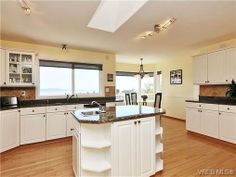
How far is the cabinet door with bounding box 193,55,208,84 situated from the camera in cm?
411

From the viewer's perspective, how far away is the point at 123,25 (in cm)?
281

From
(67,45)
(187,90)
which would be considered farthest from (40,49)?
(187,90)

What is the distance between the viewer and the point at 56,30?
3.07 meters

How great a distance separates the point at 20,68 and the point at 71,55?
1.37 m

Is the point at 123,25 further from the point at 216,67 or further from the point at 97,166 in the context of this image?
the point at 216,67

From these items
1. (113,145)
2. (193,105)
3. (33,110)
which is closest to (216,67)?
(193,105)

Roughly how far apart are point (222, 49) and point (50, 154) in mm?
4431

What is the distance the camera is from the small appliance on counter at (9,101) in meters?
3.41

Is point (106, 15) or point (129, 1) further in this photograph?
point (106, 15)

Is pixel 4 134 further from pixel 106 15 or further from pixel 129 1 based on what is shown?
pixel 129 1

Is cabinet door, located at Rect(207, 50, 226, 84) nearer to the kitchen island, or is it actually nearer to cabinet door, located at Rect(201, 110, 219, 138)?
cabinet door, located at Rect(201, 110, 219, 138)

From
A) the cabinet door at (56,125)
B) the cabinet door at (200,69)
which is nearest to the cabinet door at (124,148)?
the cabinet door at (56,125)

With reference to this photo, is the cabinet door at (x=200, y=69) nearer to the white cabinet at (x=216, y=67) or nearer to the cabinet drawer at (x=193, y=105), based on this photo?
the white cabinet at (x=216, y=67)

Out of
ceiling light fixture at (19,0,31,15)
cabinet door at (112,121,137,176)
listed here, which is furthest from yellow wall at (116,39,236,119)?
ceiling light fixture at (19,0,31,15)
